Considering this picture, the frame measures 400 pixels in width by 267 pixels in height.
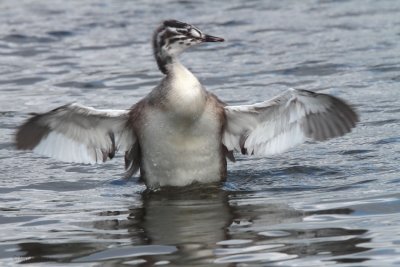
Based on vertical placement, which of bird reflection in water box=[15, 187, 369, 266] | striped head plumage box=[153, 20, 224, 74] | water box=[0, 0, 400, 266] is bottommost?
bird reflection in water box=[15, 187, 369, 266]

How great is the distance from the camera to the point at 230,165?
12633 millimetres

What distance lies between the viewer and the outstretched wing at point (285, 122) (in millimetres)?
11094

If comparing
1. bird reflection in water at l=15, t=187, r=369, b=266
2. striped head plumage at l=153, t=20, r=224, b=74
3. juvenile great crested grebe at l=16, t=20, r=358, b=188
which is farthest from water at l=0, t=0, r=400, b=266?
striped head plumage at l=153, t=20, r=224, b=74

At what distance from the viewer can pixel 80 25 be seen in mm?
21797

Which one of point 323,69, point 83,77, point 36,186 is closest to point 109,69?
point 83,77

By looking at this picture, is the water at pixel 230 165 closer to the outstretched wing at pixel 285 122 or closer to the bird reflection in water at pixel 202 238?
the bird reflection in water at pixel 202 238

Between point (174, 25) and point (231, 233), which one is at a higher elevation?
point (174, 25)

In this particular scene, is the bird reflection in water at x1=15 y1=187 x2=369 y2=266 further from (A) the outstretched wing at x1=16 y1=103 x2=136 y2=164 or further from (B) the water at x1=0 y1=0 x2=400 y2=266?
(A) the outstretched wing at x1=16 y1=103 x2=136 y2=164

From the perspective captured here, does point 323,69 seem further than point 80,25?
No

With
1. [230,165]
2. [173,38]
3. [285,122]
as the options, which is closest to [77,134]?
[173,38]

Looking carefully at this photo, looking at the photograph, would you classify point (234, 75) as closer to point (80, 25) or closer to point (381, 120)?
point (381, 120)

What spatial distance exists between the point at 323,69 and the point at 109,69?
11.5ft

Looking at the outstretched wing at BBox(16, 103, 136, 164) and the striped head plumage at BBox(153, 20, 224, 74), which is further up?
the striped head plumage at BBox(153, 20, 224, 74)

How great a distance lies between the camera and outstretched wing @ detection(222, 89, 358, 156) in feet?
36.4
